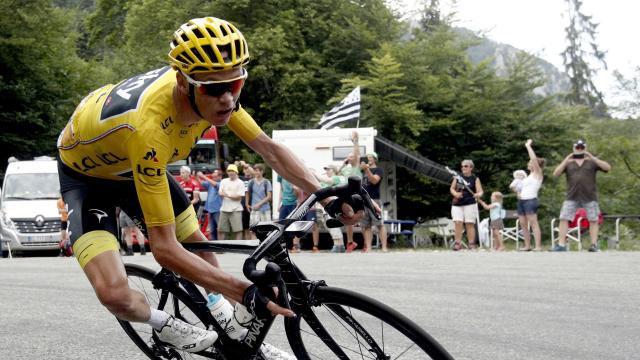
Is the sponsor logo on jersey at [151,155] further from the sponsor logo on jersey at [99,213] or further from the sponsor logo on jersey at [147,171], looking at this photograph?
the sponsor logo on jersey at [99,213]

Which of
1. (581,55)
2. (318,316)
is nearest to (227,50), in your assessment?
(318,316)

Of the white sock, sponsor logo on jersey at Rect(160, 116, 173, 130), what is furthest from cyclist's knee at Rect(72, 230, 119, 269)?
sponsor logo on jersey at Rect(160, 116, 173, 130)

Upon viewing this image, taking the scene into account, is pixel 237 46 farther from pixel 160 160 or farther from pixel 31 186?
pixel 31 186

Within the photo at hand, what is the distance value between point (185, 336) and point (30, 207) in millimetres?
18248

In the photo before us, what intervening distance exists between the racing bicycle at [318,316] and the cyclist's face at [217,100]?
2.05ft

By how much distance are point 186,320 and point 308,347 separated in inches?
36.7

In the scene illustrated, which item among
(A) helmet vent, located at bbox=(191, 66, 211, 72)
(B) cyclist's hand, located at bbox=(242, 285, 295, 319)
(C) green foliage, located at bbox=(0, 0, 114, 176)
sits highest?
(C) green foliage, located at bbox=(0, 0, 114, 176)

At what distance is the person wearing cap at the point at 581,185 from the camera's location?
52.7 ft

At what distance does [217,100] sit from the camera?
434 centimetres

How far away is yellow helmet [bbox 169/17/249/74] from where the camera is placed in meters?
4.17

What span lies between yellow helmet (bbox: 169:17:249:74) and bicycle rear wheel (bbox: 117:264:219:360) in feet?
4.58

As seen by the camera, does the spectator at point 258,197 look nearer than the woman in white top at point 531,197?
No

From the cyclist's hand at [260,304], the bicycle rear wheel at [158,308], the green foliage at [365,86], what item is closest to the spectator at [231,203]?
the green foliage at [365,86]

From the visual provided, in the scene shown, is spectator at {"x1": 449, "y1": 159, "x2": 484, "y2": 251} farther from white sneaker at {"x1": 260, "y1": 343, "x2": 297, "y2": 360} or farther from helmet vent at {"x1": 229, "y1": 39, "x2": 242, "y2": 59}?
helmet vent at {"x1": 229, "y1": 39, "x2": 242, "y2": 59}
